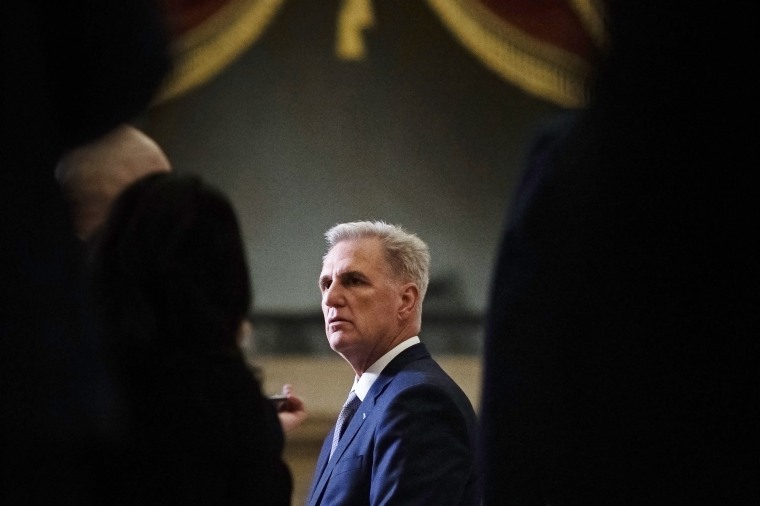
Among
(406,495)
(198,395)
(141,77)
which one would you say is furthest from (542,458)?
(406,495)

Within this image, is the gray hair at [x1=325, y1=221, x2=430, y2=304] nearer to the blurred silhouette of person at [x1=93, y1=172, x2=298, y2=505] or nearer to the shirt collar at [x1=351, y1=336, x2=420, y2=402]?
the shirt collar at [x1=351, y1=336, x2=420, y2=402]

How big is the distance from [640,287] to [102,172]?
81 cm

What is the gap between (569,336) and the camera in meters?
1.33

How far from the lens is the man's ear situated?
325 centimetres

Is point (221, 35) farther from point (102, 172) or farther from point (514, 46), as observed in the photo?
point (102, 172)

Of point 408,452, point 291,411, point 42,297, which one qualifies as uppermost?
point 42,297

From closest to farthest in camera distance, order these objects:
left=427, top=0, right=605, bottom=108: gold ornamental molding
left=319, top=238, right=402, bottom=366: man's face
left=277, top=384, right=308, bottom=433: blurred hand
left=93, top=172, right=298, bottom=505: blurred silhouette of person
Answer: left=93, top=172, right=298, bottom=505: blurred silhouette of person
left=277, top=384, right=308, bottom=433: blurred hand
left=319, top=238, right=402, bottom=366: man's face
left=427, top=0, right=605, bottom=108: gold ornamental molding

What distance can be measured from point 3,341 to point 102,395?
0.33ft

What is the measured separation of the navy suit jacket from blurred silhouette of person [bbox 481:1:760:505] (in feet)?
4.24

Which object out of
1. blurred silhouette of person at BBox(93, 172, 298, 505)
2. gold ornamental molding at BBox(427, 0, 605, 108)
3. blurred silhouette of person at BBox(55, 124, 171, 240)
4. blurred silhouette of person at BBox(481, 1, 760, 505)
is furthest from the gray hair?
gold ornamental molding at BBox(427, 0, 605, 108)

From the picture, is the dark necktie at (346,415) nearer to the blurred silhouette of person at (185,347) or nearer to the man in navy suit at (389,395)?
the man in navy suit at (389,395)

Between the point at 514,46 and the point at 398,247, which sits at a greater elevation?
the point at 514,46

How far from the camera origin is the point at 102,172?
1.80 m

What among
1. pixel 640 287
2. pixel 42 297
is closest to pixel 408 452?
pixel 640 287
